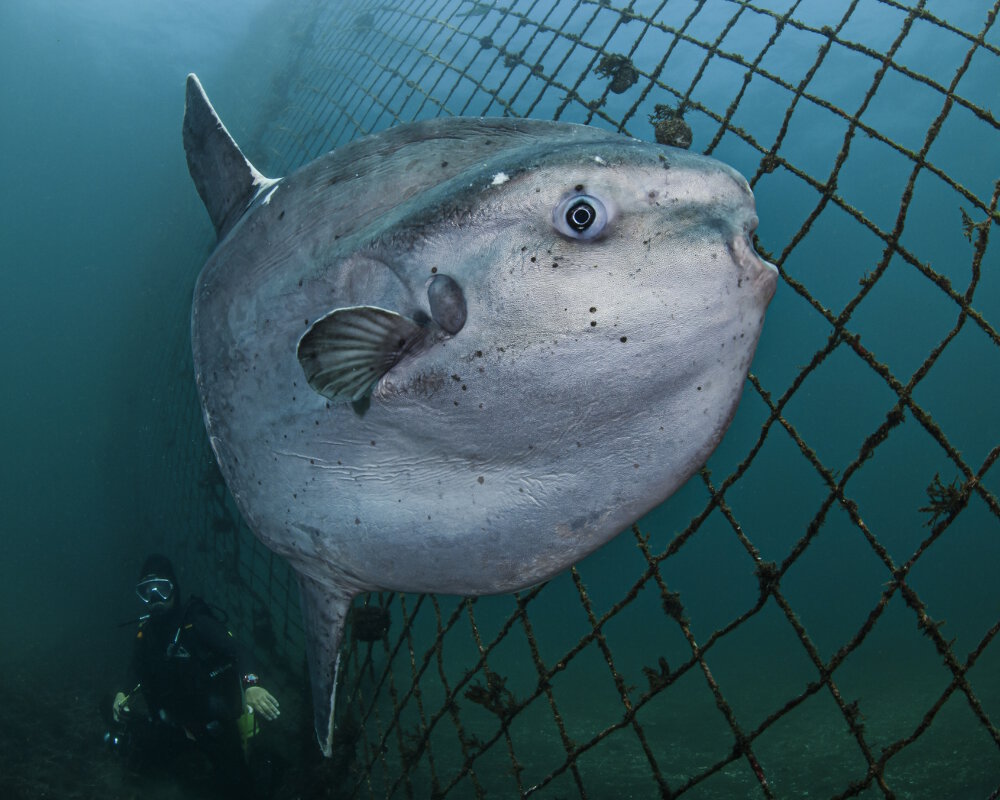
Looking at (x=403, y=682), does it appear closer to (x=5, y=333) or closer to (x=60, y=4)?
(x=60, y=4)

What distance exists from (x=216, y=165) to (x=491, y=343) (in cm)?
189

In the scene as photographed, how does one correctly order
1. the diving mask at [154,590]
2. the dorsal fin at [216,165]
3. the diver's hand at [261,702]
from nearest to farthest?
the dorsal fin at [216,165] < the diver's hand at [261,702] < the diving mask at [154,590]

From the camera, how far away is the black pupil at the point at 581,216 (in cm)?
146

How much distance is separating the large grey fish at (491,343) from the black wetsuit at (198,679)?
18.7ft

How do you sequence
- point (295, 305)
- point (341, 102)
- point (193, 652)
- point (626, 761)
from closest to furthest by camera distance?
1. point (295, 305)
2. point (193, 652)
3. point (341, 102)
4. point (626, 761)

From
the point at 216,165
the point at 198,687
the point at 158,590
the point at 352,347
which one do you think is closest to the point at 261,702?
the point at 198,687

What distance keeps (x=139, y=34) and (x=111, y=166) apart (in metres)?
29.4

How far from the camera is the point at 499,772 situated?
8617mm

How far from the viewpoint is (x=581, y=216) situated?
1.46 meters

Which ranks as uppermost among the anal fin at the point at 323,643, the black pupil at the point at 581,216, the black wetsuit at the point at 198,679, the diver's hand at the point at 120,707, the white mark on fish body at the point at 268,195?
the black pupil at the point at 581,216

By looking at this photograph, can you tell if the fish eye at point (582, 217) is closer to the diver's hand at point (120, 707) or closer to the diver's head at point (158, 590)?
the diver's head at point (158, 590)

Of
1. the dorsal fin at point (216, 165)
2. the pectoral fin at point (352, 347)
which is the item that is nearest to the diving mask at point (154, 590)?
the dorsal fin at point (216, 165)

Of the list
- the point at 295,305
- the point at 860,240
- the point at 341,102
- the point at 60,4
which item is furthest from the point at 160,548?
the point at 860,240

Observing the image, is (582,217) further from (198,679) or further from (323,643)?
(198,679)
